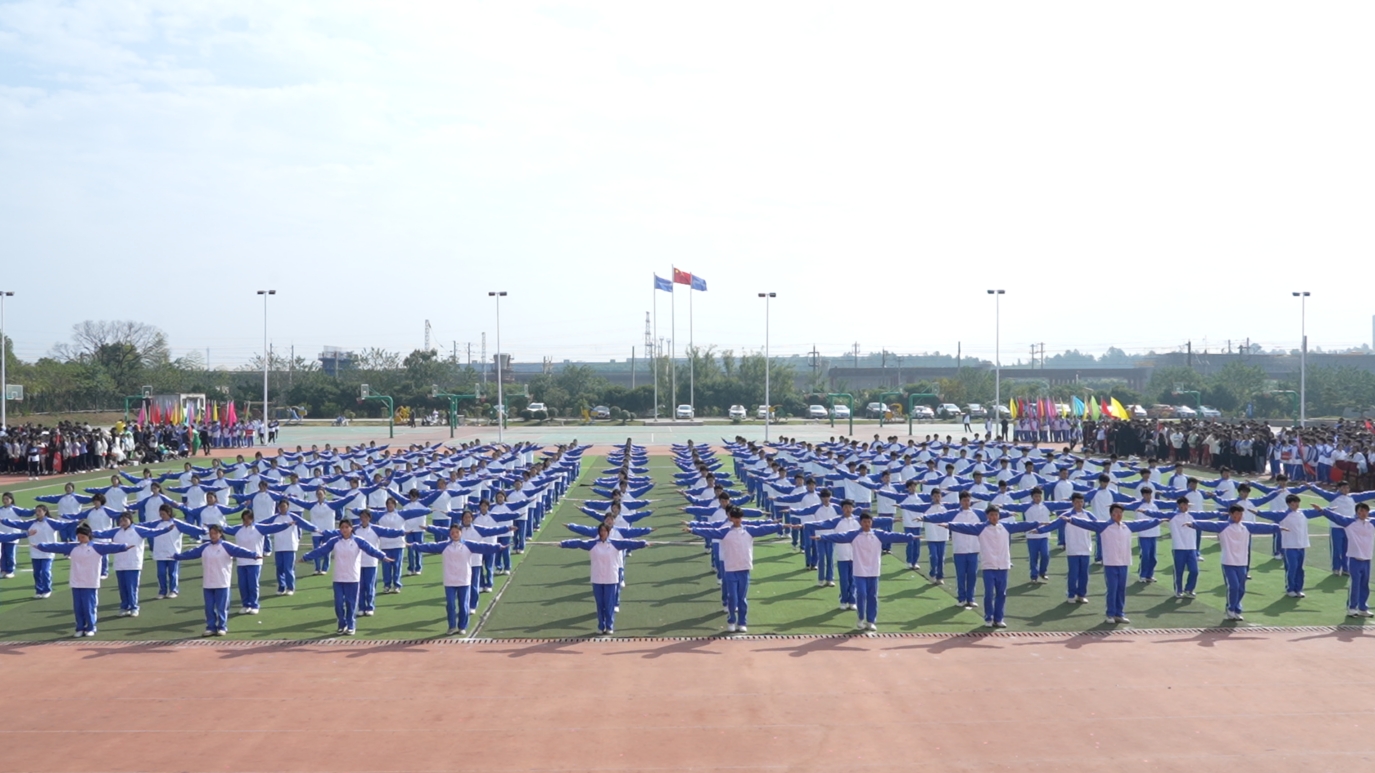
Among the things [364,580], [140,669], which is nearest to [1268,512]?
[364,580]

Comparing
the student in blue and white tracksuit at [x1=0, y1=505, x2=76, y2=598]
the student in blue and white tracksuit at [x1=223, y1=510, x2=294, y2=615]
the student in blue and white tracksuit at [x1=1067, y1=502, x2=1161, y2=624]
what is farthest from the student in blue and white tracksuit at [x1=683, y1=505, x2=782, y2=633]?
the student in blue and white tracksuit at [x1=0, y1=505, x2=76, y2=598]

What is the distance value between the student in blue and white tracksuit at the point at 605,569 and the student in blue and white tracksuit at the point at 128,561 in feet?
19.3

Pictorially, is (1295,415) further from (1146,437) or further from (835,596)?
(835,596)

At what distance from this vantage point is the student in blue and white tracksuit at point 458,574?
14.0 metres

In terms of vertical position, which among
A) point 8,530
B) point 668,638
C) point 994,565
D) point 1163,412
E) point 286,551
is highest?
point 1163,412

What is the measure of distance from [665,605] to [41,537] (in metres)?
9.10

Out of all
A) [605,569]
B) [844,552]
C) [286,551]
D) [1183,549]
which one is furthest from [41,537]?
[1183,549]

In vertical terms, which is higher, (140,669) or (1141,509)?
(1141,509)

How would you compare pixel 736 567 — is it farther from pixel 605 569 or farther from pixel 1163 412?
pixel 1163 412

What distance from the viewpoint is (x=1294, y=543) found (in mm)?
15789

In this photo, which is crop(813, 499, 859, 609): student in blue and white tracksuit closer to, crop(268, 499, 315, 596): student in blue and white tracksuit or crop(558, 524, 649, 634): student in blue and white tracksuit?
crop(558, 524, 649, 634): student in blue and white tracksuit

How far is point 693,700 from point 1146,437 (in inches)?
1370

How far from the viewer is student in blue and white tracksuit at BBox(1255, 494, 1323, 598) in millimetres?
15734

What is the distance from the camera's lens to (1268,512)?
1730cm
